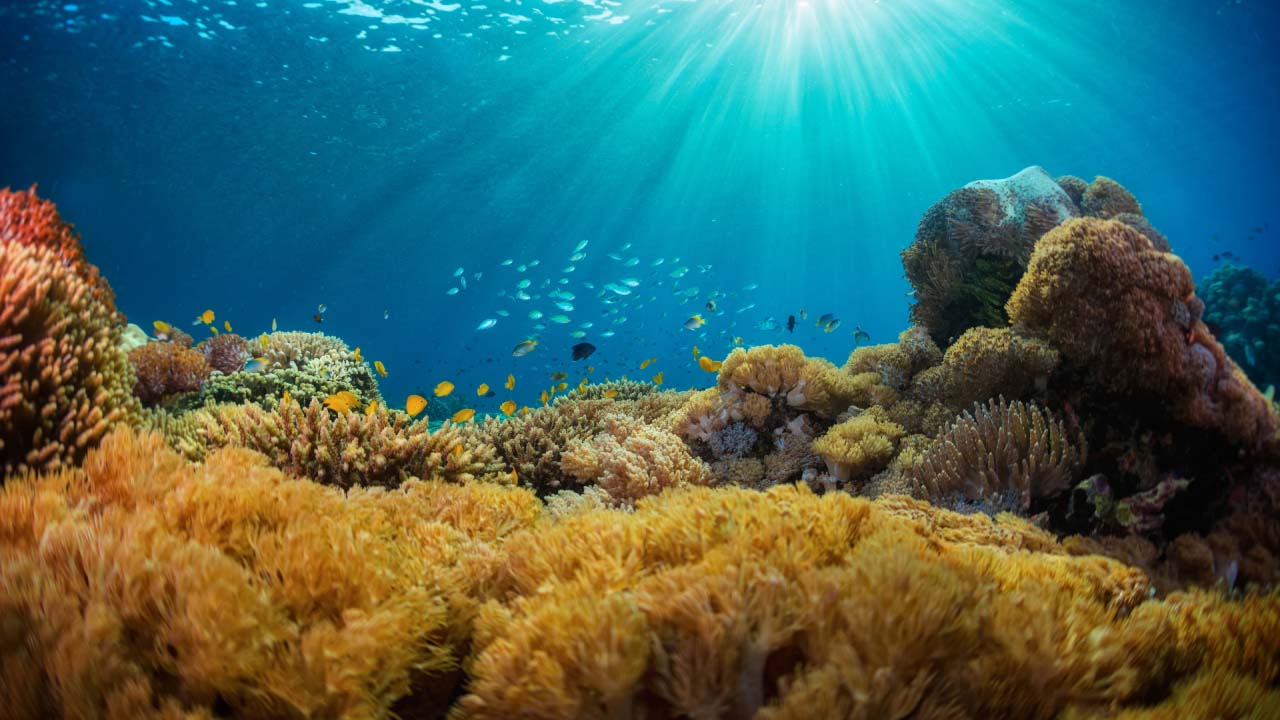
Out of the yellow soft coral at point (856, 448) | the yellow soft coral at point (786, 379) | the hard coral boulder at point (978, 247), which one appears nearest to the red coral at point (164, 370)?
the yellow soft coral at point (786, 379)

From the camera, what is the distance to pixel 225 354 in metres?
8.09

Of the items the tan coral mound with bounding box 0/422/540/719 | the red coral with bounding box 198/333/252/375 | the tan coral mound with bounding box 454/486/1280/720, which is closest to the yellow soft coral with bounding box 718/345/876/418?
the tan coral mound with bounding box 454/486/1280/720

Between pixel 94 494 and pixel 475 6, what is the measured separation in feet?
92.2

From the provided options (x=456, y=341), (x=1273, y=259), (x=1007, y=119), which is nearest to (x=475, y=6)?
(x=1007, y=119)

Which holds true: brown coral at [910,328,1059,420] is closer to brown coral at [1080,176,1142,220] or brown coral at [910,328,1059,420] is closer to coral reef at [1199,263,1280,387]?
brown coral at [1080,176,1142,220]

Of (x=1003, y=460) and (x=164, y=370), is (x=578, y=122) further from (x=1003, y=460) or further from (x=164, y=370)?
(x=1003, y=460)

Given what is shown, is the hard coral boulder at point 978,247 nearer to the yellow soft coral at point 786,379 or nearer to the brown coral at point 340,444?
the yellow soft coral at point 786,379

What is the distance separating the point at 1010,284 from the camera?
6.29 m

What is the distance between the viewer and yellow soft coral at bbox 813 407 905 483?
4.47m

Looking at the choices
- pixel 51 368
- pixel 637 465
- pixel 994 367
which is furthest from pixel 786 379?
pixel 51 368

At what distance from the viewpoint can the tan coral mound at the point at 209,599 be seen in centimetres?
127

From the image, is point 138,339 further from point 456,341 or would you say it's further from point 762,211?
point 456,341

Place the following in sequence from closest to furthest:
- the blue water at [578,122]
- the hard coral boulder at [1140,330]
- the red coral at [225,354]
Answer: the hard coral boulder at [1140,330] → the red coral at [225,354] → the blue water at [578,122]

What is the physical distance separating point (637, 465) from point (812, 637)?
303cm
